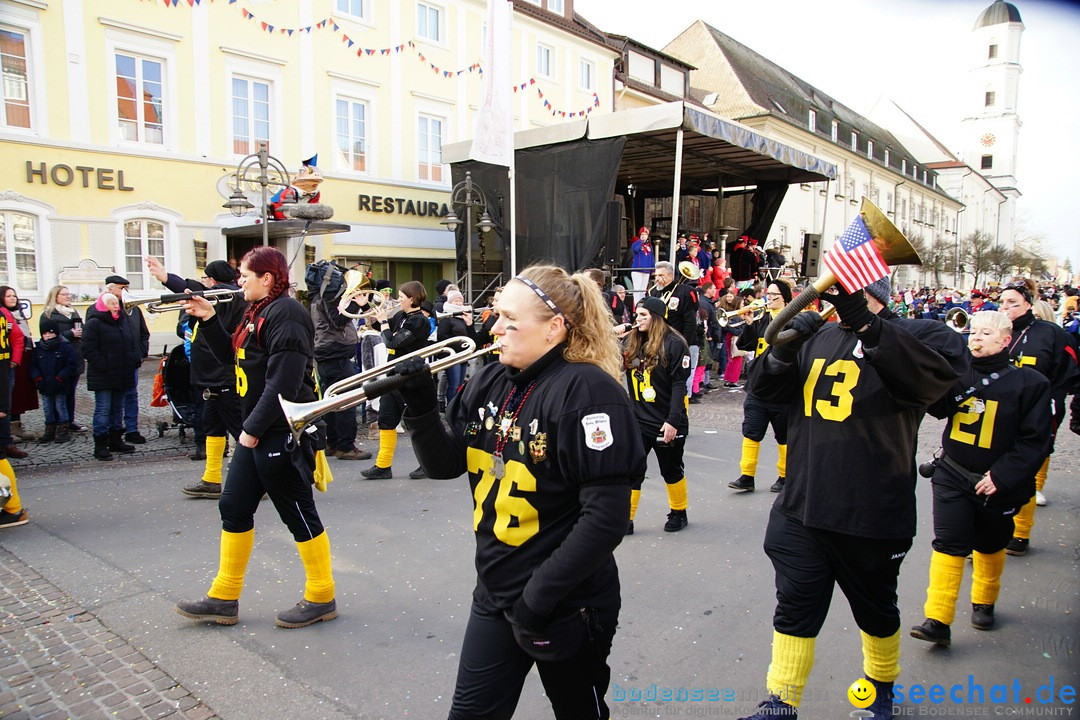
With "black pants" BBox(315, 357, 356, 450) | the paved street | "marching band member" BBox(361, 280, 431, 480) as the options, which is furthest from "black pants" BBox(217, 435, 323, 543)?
"black pants" BBox(315, 357, 356, 450)

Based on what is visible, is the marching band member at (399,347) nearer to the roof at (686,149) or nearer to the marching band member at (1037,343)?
the marching band member at (1037,343)

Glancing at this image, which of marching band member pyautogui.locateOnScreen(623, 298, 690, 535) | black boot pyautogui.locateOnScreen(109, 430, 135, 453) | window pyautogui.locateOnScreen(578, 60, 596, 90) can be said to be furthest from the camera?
window pyautogui.locateOnScreen(578, 60, 596, 90)

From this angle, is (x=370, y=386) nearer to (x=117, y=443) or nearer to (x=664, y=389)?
(x=664, y=389)

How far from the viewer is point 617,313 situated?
491 inches

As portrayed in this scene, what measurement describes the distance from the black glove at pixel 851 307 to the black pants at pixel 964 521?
166cm

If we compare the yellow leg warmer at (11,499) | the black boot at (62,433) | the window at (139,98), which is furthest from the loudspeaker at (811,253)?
the yellow leg warmer at (11,499)

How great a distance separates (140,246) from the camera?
14680 mm

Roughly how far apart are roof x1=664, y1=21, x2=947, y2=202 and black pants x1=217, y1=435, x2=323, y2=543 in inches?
1240

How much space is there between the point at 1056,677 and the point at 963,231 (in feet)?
205

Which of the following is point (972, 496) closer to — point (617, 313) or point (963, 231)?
point (617, 313)

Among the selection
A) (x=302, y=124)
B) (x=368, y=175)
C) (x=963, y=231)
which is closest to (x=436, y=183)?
(x=368, y=175)

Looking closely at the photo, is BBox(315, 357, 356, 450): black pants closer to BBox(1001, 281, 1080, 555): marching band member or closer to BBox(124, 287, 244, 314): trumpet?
BBox(124, 287, 244, 314): trumpet

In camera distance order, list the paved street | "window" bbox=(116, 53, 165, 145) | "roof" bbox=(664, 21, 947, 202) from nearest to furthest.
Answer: the paved street, "window" bbox=(116, 53, 165, 145), "roof" bbox=(664, 21, 947, 202)

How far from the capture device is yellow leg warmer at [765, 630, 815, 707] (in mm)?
2789
